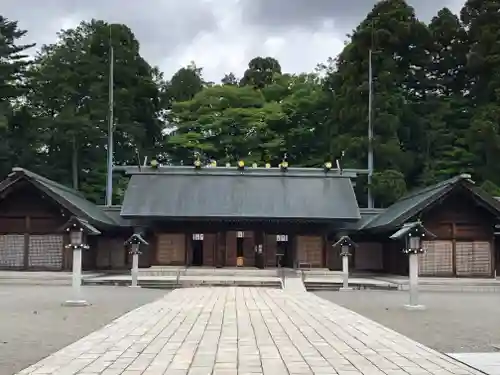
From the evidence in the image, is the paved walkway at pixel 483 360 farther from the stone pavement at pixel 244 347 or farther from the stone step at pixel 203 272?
the stone step at pixel 203 272

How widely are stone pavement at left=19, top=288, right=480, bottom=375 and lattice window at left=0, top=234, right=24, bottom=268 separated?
562 inches

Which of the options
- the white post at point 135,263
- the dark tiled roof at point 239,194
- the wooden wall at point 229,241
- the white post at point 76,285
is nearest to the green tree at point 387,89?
the dark tiled roof at point 239,194

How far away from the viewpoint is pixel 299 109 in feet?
118

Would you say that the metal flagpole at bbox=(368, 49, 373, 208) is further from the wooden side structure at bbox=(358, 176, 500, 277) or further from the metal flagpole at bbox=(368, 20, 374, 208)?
the wooden side structure at bbox=(358, 176, 500, 277)

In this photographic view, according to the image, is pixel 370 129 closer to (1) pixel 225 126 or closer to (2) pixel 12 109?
(1) pixel 225 126

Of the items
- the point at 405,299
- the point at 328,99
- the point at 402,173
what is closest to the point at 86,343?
the point at 405,299

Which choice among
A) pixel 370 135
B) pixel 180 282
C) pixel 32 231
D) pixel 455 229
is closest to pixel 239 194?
pixel 180 282

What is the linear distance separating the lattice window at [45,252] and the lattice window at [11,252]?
377mm

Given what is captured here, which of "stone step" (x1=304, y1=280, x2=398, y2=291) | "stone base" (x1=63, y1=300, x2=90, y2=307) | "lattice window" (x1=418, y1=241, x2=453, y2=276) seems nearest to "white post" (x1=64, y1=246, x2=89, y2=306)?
"stone base" (x1=63, y1=300, x2=90, y2=307)

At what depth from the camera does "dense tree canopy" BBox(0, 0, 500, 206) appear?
31781 millimetres

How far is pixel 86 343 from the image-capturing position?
7574mm

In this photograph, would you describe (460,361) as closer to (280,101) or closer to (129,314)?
(129,314)

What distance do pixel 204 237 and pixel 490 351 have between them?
65.8 ft

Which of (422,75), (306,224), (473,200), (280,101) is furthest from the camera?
(280,101)
